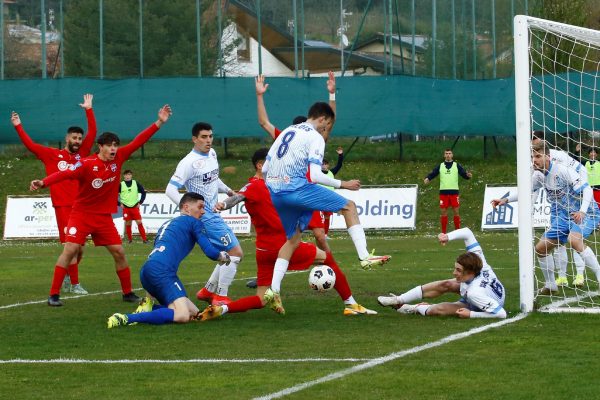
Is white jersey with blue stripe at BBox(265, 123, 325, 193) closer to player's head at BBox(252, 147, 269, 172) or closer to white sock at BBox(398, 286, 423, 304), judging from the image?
white sock at BBox(398, 286, 423, 304)

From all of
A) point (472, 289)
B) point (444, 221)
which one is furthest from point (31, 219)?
point (472, 289)

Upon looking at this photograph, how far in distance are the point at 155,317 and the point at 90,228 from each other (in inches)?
103

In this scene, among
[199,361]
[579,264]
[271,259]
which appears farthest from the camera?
[579,264]

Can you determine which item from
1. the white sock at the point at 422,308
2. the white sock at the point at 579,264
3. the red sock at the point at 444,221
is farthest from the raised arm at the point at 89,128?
the red sock at the point at 444,221

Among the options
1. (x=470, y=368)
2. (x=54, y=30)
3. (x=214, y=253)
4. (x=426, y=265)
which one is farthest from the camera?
(x=54, y=30)

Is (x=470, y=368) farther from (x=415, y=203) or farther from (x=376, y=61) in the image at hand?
(x=376, y=61)

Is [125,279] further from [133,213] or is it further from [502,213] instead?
[502,213]

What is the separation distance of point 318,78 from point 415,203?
19.6 ft

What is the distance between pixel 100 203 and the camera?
1382 cm

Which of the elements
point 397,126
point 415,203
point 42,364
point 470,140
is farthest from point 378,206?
point 42,364

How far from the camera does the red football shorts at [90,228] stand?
1371cm

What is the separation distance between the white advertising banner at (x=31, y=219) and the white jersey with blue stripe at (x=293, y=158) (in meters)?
18.8

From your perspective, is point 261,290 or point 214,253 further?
point 261,290

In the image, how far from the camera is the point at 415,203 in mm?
30453
